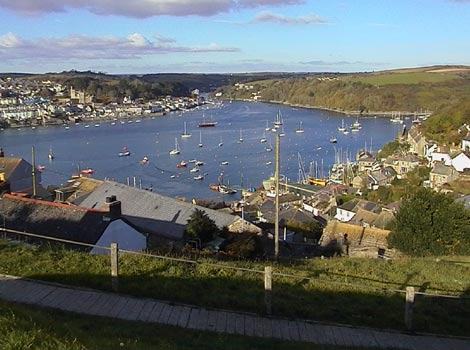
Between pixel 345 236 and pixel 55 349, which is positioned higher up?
pixel 55 349

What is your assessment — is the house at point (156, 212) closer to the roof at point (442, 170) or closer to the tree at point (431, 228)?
the tree at point (431, 228)

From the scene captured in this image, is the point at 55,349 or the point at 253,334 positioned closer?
the point at 55,349

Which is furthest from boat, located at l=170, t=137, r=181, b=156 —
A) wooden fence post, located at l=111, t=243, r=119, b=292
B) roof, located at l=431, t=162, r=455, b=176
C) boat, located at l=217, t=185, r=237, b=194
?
wooden fence post, located at l=111, t=243, r=119, b=292

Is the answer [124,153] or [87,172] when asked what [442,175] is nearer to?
[87,172]

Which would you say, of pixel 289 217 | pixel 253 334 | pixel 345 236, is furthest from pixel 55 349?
pixel 289 217

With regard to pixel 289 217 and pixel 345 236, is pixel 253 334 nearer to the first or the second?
pixel 345 236

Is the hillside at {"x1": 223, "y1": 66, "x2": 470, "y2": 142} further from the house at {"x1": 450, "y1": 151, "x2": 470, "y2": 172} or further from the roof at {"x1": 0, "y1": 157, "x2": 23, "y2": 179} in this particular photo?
the roof at {"x1": 0, "y1": 157, "x2": 23, "y2": 179}

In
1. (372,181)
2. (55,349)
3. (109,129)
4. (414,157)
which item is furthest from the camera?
(109,129)
